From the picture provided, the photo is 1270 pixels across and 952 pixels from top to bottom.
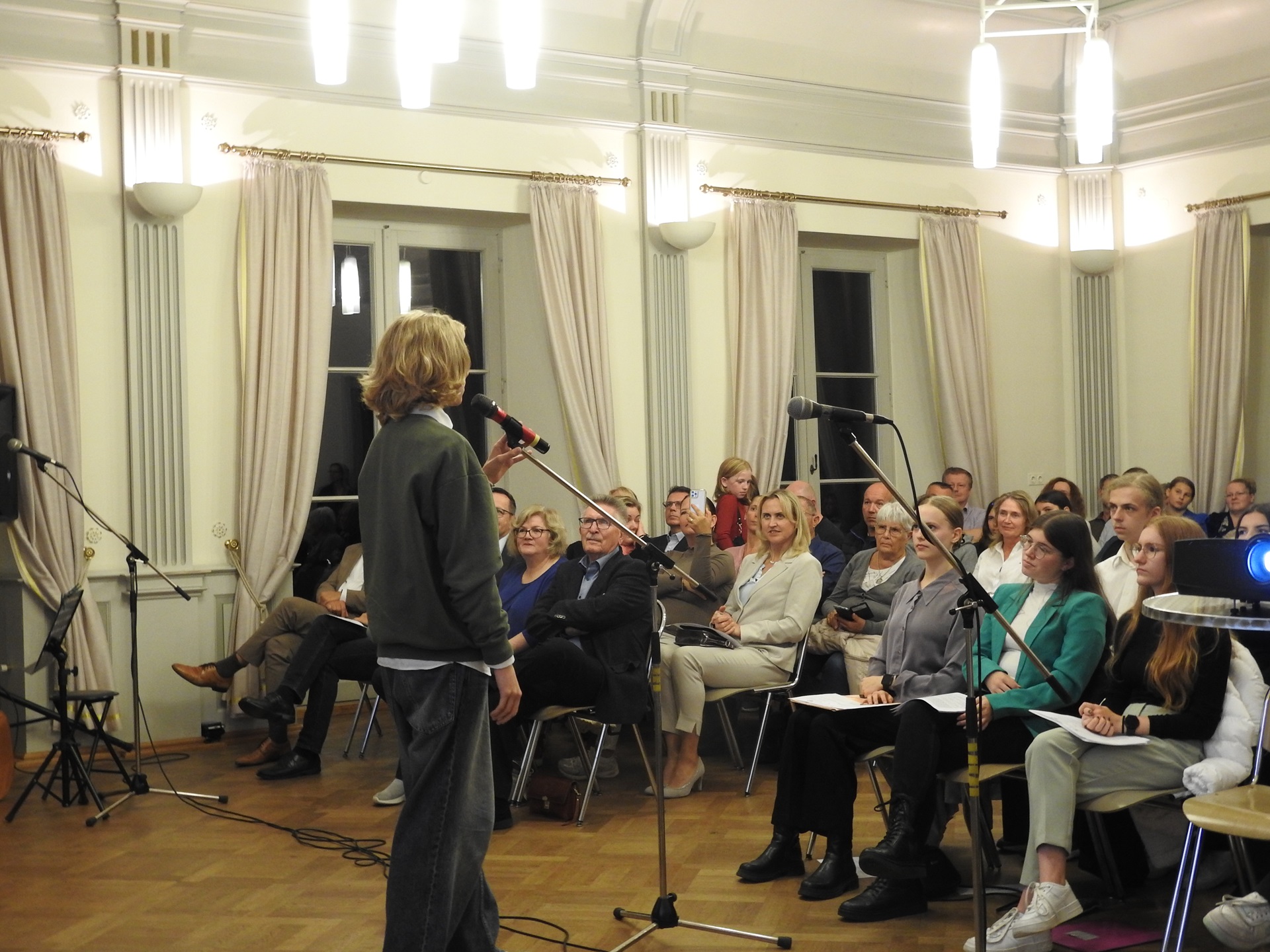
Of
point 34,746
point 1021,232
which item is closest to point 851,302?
point 1021,232

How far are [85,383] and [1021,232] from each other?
6020mm

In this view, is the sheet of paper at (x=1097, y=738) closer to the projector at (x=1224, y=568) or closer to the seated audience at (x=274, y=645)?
the projector at (x=1224, y=568)

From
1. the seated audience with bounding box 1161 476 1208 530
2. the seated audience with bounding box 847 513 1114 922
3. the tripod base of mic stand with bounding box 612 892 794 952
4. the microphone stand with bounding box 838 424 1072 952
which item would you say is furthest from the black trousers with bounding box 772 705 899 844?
the seated audience with bounding box 1161 476 1208 530

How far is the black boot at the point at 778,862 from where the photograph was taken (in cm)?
408

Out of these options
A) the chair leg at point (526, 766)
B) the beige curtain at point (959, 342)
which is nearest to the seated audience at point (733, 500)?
the beige curtain at point (959, 342)

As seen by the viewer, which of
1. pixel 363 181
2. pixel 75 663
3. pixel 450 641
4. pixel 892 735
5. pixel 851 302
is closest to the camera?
pixel 450 641

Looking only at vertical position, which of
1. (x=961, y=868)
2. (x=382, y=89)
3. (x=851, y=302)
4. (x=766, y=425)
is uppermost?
(x=382, y=89)

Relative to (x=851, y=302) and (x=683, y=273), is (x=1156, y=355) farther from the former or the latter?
(x=683, y=273)

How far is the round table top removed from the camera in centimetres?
279

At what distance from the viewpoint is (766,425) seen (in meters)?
8.05

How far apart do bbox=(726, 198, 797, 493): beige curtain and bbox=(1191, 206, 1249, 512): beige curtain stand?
2.70m

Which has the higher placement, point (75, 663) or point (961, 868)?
point (75, 663)

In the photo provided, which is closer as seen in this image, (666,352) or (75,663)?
(75,663)

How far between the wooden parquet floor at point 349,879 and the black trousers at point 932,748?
0.34 m
